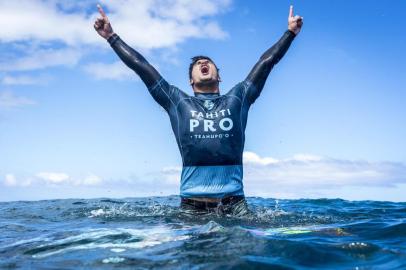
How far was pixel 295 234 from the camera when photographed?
5.65 metres

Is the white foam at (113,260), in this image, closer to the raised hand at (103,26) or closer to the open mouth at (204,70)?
the open mouth at (204,70)

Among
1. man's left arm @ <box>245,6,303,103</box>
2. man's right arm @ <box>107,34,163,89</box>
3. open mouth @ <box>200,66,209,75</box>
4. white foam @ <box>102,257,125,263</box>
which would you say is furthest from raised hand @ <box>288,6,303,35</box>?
white foam @ <box>102,257,125,263</box>

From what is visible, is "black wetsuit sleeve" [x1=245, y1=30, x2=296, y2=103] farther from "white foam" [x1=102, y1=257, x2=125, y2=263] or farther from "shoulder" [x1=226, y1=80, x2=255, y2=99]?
"white foam" [x1=102, y1=257, x2=125, y2=263]

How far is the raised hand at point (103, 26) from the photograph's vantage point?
746 cm

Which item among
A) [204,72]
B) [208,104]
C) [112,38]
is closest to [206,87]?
[204,72]

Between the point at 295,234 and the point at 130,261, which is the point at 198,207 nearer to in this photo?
the point at 295,234

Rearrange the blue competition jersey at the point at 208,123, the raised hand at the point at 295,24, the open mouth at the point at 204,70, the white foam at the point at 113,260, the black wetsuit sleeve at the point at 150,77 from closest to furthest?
the white foam at the point at 113,260, the blue competition jersey at the point at 208,123, the black wetsuit sleeve at the point at 150,77, the open mouth at the point at 204,70, the raised hand at the point at 295,24

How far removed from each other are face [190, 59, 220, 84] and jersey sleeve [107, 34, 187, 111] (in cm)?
37

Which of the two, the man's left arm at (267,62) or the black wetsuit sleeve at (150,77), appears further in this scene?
the man's left arm at (267,62)

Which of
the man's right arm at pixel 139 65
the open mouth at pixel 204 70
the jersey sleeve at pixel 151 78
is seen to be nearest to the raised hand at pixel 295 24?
the open mouth at pixel 204 70

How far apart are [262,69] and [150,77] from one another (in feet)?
6.29

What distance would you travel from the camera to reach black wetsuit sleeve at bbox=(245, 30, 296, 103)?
750cm

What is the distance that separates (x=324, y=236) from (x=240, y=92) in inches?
112

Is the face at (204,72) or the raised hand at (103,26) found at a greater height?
the raised hand at (103,26)
